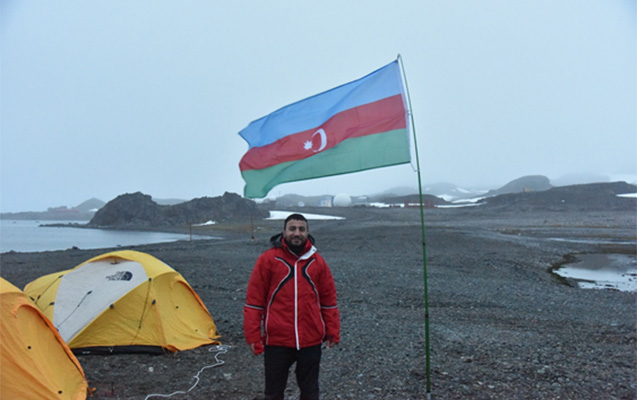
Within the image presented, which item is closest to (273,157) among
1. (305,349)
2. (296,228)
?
(296,228)

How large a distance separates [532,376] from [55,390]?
20.0 feet

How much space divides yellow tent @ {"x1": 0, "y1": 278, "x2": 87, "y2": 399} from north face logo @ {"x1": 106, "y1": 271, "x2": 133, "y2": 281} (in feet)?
6.52

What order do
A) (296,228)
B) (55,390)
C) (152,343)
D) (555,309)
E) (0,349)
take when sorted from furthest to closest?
(555,309) → (152,343) → (55,390) → (0,349) → (296,228)

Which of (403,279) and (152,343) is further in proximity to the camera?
(403,279)

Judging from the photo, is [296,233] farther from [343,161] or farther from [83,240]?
[83,240]

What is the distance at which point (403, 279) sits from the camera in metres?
14.6

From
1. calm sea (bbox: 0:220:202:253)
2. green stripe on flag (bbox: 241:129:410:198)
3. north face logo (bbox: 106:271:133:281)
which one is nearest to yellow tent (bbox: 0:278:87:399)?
north face logo (bbox: 106:271:133:281)

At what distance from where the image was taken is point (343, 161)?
18.8ft

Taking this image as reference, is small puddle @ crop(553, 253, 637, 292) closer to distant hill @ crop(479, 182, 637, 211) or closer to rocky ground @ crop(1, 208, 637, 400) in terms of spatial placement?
rocky ground @ crop(1, 208, 637, 400)

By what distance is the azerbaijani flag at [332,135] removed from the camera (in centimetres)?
A: 550

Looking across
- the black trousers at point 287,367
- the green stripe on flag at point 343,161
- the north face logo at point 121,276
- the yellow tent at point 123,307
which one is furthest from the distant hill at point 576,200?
the black trousers at point 287,367

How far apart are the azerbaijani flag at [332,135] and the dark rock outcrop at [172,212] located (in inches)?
2405

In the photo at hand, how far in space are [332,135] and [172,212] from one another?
73943 millimetres

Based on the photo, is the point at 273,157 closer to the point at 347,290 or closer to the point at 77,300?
the point at 77,300
